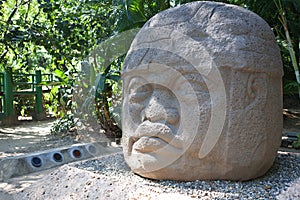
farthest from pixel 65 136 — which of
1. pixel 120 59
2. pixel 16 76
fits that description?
pixel 16 76

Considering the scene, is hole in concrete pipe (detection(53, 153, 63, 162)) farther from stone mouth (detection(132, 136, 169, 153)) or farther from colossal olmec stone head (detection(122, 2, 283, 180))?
stone mouth (detection(132, 136, 169, 153))

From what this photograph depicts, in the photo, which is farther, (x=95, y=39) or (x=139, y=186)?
(x=95, y=39)

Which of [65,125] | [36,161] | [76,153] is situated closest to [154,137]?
[36,161]

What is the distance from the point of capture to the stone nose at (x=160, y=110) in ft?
8.62

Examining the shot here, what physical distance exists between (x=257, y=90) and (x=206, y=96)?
1.30 ft

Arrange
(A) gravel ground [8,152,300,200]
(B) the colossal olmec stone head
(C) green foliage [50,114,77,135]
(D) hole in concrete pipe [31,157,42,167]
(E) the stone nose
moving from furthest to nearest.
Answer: (C) green foliage [50,114,77,135] < (D) hole in concrete pipe [31,157,42,167] < (E) the stone nose < (B) the colossal olmec stone head < (A) gravel ground [8,152,300,200]

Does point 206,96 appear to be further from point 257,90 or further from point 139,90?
point 139,90

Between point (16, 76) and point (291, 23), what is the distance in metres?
7.54

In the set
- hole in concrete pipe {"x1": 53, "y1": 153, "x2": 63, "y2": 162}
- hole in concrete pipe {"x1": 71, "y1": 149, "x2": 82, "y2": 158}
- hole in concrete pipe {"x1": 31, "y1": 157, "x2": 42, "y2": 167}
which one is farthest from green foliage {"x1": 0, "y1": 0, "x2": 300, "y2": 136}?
hole in concrete pipe {"x1": 31, "y1": 157, "x2": 42, "y2": 167}

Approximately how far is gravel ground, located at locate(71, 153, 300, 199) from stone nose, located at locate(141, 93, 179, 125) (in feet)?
1.59

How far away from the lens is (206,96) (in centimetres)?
253

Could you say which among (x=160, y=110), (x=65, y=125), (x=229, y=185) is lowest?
(x=65, y=125)

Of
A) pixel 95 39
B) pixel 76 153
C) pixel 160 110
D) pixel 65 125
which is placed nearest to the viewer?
pixel 160 110

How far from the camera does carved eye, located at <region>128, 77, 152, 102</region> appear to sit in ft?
9.23
